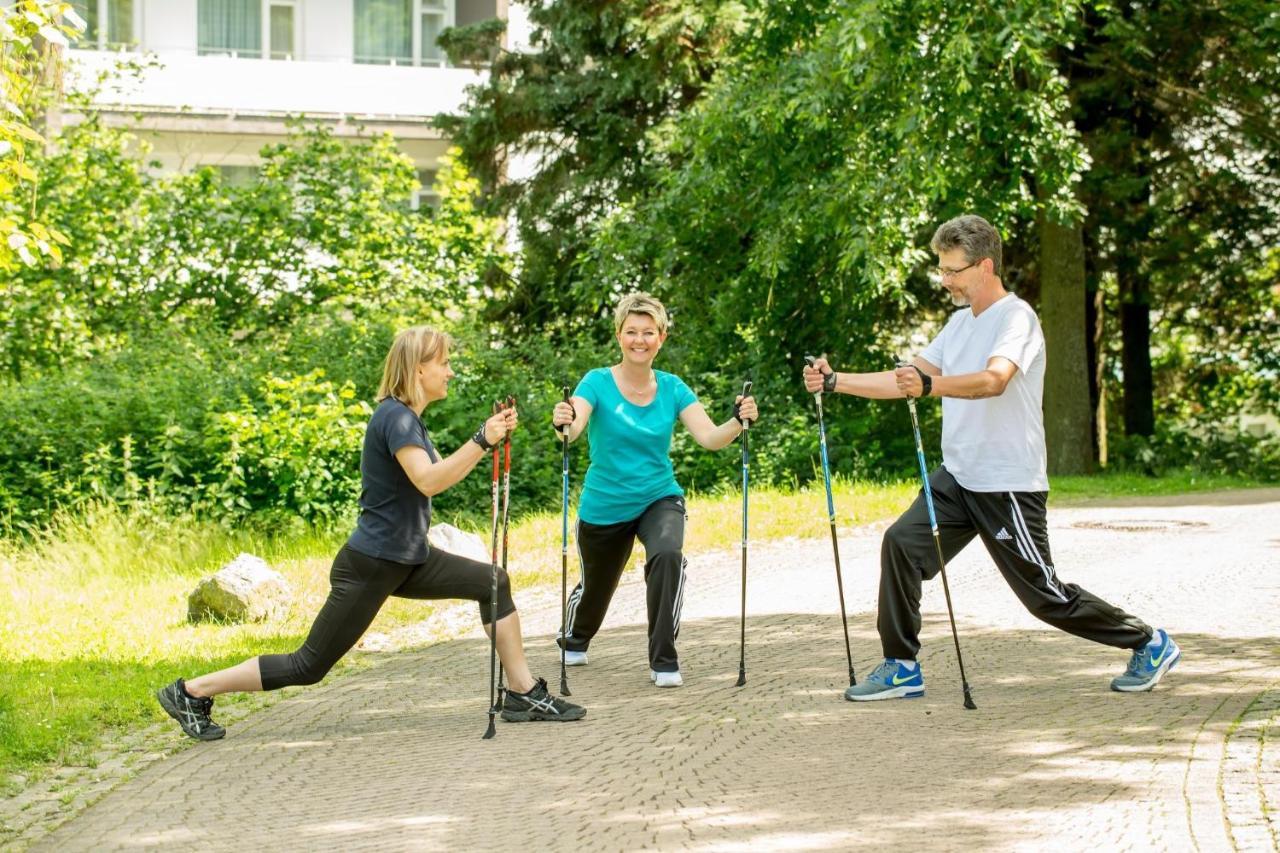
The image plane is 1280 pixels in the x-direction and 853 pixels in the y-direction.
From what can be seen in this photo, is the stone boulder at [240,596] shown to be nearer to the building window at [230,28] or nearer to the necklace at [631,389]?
the necklace at [631,389]

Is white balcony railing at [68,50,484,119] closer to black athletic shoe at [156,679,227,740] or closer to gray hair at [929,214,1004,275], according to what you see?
gray hair at [929,214,1004,275]

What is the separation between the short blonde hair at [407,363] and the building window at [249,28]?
26756mm

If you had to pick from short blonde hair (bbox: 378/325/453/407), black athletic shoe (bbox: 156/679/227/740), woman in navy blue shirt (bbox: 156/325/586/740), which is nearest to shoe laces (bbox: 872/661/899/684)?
woman in navy blue shirt (bbox: 156/325/586/740)

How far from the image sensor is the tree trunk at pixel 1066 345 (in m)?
21.6

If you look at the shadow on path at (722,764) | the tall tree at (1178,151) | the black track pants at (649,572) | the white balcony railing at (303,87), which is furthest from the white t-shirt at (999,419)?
the white balcony railing at (303,87)

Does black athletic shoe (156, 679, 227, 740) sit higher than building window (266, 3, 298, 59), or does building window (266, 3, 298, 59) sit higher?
building window (266, 3, 298, 59)

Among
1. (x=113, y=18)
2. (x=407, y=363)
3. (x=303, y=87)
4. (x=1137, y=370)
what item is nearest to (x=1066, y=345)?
(x=1137, y=370)

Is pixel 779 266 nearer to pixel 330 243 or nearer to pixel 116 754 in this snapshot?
pixel 330 243

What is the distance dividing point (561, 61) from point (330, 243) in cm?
533

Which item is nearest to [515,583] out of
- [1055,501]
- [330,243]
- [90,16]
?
[1055,501]

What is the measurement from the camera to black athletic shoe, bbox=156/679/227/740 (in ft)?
23.0

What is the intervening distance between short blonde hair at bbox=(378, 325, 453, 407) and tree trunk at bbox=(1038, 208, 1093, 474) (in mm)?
15844

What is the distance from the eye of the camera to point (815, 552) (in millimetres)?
13219

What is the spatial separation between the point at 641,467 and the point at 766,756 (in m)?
2.10
